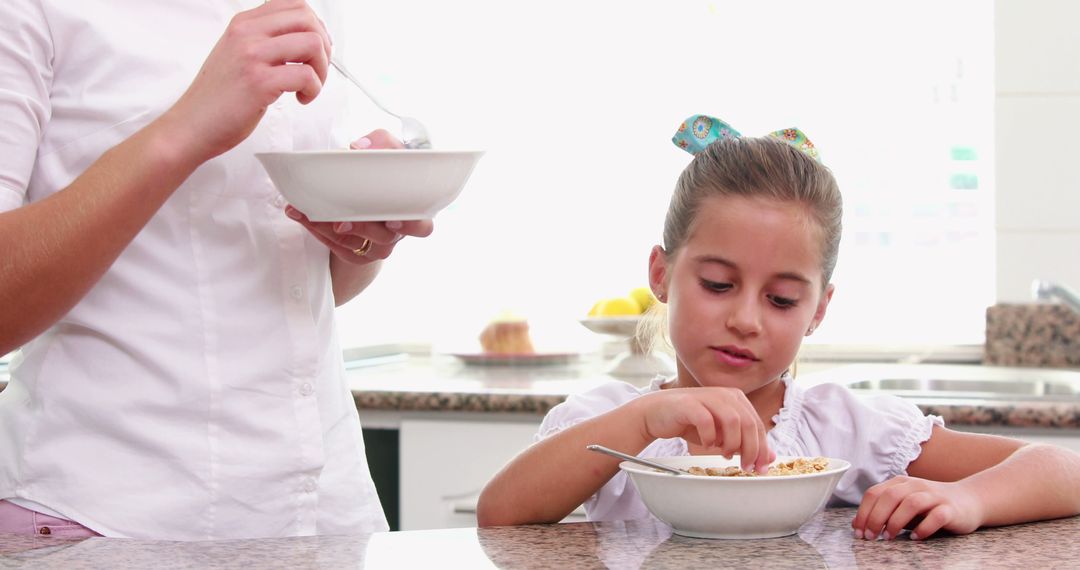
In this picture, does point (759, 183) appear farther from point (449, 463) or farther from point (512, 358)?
point (512, 358)

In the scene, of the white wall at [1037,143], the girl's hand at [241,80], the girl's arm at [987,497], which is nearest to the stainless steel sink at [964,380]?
the white wall at [1037,143]

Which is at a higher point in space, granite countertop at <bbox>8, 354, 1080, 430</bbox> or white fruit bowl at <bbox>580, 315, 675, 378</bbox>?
white fruit bowl at <bbox>580, 315, 675, 378</bbox>

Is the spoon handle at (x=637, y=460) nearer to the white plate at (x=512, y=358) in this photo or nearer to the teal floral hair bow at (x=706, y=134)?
the teal floral hair bow at (x=706, y=134)

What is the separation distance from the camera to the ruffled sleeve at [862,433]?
1.46m

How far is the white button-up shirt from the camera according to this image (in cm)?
128

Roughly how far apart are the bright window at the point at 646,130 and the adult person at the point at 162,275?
1.76m

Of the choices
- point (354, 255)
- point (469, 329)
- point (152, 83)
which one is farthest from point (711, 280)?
point (469, 329)

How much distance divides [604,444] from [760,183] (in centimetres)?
40

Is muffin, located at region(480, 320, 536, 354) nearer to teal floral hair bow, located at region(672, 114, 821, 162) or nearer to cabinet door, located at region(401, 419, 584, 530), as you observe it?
cabinet door, located at region(401, 419, 584, 530)

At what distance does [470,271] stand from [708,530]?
87.4 inches

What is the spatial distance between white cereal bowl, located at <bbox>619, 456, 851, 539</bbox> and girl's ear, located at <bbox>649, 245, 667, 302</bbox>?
1.56 ft

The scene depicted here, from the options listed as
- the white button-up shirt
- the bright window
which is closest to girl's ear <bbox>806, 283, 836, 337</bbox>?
the white button-up shirt

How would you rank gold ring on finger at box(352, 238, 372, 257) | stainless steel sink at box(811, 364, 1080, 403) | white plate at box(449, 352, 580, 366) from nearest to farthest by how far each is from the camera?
gold ring on finger at box(352, 238, 372, 257) → stainless steel sink at box(811, 364, 1080, 403) → white plate at box(449, 352, 580, 366)

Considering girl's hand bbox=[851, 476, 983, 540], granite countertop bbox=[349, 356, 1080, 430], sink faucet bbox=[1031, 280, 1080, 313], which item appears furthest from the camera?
granite countertop bbox=[349, 356, 1080, 430]
